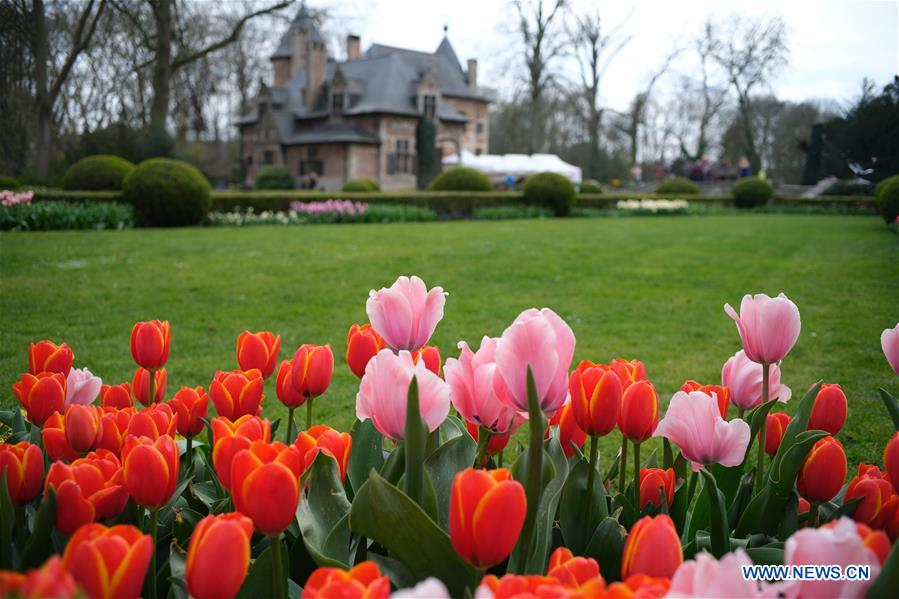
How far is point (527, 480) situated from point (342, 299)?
6.06m

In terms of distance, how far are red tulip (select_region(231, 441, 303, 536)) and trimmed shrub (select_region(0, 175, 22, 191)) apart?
8786 millimetres

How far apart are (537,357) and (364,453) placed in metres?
0.55

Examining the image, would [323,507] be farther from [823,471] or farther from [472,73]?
[472,73]

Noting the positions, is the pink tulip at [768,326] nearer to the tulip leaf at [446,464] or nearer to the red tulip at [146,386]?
the tulip leaf at [446,464]

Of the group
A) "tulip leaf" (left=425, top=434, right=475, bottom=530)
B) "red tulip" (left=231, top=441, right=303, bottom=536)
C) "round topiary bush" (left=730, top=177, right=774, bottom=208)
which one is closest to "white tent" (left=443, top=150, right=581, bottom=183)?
"round topiary bush" (left=730, top=177, right=774, bottom=208)

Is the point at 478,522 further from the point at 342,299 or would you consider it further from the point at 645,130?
the point at 645,130

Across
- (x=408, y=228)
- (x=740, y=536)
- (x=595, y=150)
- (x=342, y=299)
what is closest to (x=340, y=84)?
(x=595, y=150)

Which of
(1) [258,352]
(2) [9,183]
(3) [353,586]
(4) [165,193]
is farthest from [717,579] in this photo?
(4) [165,193]

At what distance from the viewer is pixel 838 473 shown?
1.27 m

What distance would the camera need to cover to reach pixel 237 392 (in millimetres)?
1541

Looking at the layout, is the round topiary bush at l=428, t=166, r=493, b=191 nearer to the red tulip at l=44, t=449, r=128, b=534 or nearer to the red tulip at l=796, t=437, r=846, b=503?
the red tulip at l=796, t=437, r=846, b=503

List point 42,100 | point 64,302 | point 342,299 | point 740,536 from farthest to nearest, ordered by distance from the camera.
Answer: point 342,299 → point 64,302 → point 42,100 → point 740,536

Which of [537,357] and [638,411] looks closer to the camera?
[537,357]

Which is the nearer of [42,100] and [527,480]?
[527,480]
